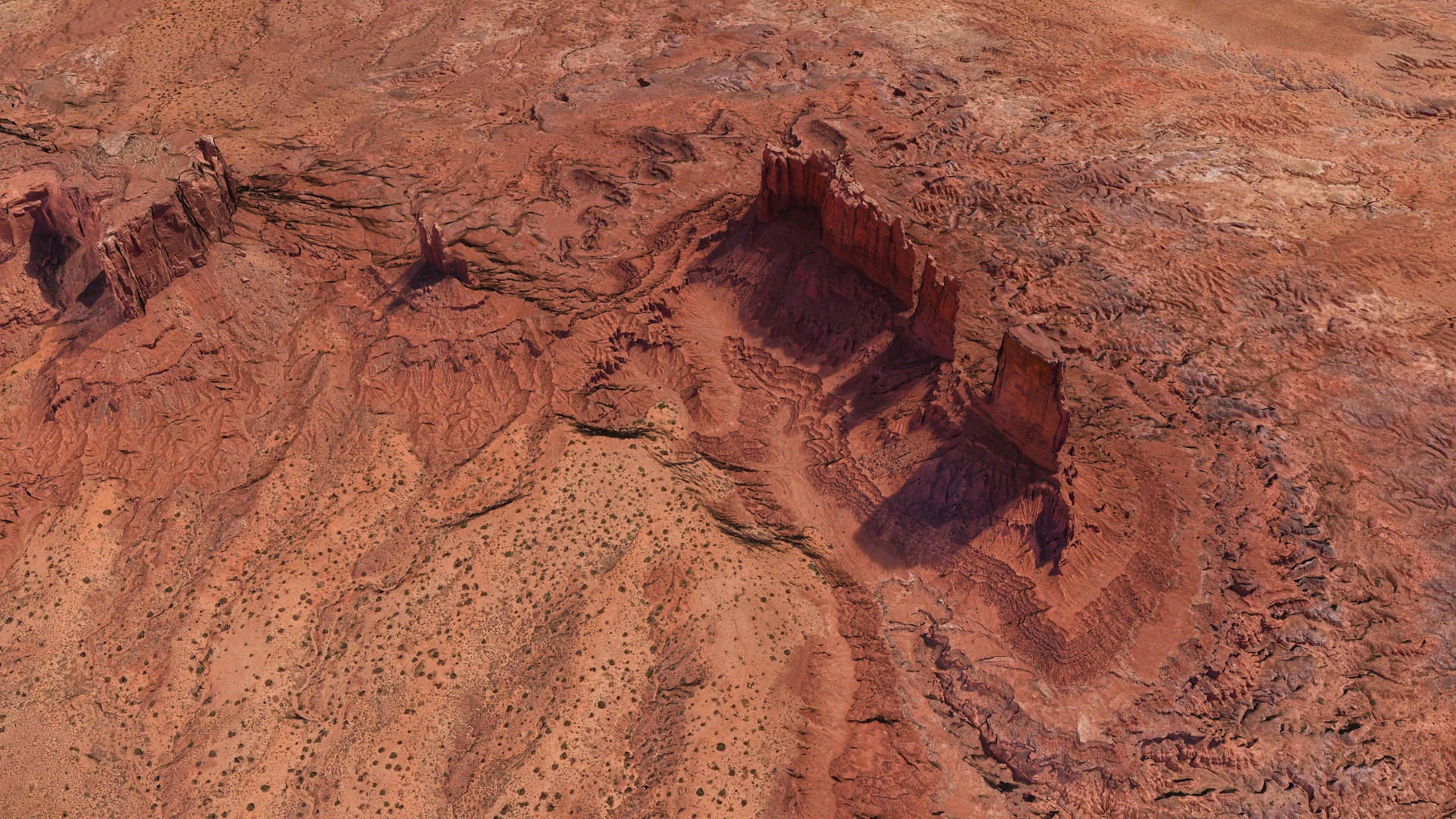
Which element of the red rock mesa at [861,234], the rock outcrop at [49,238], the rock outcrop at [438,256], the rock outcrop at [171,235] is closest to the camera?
the red rock mesa at [861,234]

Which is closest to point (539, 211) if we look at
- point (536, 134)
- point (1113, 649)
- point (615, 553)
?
point (536, 134)

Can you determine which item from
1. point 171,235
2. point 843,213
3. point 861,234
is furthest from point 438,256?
point 861,234

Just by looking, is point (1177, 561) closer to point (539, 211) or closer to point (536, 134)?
point (539, 211)

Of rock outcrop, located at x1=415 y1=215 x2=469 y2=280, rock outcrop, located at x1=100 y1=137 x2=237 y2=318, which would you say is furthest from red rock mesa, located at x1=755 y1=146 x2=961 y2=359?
rock outcrop, located at x1=100 y1=137 x2=237 y2=318

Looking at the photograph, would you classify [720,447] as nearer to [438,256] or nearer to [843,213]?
[843,213]

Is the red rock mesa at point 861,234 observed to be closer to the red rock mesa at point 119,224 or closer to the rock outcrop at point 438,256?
the rock outcrop at point 438,256

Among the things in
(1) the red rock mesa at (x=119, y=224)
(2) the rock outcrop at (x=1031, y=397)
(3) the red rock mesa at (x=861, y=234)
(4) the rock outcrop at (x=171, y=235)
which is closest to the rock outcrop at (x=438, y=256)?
(4) the rock outcrop at (x=171, y=235)
